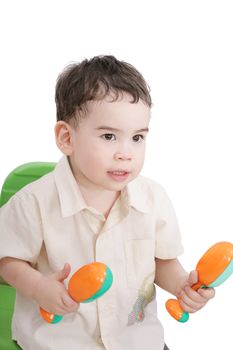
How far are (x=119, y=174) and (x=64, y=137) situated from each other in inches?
4.9

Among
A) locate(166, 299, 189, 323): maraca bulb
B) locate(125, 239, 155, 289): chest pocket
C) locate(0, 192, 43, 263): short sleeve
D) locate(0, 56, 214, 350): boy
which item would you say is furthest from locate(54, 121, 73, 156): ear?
locate(166, 299, 189, 323): maraca bulb

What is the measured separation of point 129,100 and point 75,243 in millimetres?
291

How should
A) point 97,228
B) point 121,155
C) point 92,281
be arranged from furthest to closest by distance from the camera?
point 97,228, point 121,155, point 92,281

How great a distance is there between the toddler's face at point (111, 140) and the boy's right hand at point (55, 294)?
0.18m

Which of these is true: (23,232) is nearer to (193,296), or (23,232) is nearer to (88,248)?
(88,248)

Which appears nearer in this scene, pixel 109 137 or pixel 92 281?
pixel 92 281

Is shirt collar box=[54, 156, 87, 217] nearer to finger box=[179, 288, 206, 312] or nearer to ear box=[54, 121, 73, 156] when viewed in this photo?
ear box=[54, 121, 73, 156]

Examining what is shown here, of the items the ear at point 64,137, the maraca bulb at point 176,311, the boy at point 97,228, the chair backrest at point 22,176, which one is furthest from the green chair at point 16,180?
the maraca bulb at point 176,311

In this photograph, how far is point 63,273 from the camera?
1.22m

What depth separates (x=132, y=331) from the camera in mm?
1359

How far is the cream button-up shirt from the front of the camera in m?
1.32

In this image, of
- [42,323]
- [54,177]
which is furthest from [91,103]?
[42,323]

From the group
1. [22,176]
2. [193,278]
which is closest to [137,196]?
[193,278]

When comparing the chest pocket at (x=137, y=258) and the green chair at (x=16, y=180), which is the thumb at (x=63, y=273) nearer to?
the chest pocket at (x=137, y=258)
